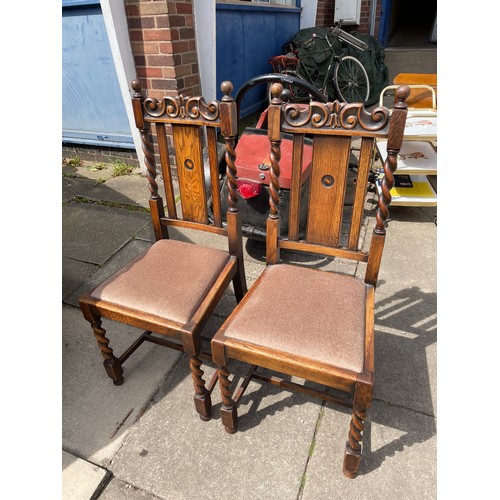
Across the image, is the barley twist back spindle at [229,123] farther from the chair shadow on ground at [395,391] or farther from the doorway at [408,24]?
the doorway at [408,24]

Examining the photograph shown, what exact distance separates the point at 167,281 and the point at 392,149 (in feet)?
3.78

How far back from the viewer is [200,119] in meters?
1.75

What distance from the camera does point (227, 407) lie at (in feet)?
5.44

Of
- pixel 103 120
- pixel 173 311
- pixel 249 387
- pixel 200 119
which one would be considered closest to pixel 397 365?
pixel 249 387

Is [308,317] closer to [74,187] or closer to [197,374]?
[197,374]

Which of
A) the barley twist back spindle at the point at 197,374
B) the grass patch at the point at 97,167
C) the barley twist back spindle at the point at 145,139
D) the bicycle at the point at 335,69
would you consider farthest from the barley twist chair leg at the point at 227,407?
the bicycle at the point at 335,69


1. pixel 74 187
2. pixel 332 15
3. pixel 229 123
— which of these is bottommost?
pixel 74 187

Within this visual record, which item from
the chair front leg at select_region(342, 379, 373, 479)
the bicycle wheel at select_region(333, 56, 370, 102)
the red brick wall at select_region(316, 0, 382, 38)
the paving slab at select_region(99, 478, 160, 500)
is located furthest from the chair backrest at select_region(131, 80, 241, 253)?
the red brick wall at select_region(316, 0, 382, 38)

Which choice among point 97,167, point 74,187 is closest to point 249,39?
point 97,167

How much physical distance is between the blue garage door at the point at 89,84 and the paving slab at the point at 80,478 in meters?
3.52

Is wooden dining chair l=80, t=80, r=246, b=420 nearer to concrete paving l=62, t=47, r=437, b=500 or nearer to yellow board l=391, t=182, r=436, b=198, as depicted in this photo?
concrete paving l=62, t=47, r=437, b=500

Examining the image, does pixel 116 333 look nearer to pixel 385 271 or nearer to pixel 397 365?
pixel 397 365

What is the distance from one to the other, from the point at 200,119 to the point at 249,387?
1.43m

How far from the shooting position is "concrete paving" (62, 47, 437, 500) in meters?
1.54
